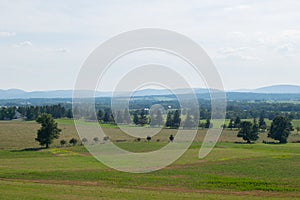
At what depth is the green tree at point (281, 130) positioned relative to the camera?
4343 inches

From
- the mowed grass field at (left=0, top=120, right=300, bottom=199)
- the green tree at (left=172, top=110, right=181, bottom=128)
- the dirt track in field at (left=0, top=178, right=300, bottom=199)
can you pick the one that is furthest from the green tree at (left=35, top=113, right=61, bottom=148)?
the green tree at (left=172, top=110, right=181, bottom=128)

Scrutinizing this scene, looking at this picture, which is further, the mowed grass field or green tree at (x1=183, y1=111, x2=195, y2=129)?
green tree at (x1=183, y1=111, x2=195, y2=129)

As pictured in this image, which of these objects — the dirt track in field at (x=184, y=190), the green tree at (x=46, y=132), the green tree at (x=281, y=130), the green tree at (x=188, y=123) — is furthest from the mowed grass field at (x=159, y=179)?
the green tree at (x=188, y=123)

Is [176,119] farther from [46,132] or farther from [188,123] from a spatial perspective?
[46,132]

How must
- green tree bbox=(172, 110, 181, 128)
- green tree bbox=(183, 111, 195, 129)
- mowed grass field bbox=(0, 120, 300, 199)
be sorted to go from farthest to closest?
green tree bbox=(172, 110, 181, 128) < green tree bbox=(183, 111, 195, 129) < mowed grass field bbox=(0, 120, 300, 199)

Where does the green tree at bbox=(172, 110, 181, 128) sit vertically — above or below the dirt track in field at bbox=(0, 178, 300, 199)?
above

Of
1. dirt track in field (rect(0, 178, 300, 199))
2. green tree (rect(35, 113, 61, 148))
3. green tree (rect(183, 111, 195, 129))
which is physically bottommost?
dirt track in field (rect(0, 178, 300, 199))

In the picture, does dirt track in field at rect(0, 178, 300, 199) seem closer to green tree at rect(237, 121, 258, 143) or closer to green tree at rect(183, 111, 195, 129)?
green tree at rect(237, 121, 258, 143)

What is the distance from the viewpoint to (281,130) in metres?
111

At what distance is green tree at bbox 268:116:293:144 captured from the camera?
110312 mm

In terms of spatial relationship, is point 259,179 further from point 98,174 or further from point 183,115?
point 183,115

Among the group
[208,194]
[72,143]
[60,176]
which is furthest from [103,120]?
[208,194]

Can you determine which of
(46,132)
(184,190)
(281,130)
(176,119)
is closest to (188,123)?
(176,119)

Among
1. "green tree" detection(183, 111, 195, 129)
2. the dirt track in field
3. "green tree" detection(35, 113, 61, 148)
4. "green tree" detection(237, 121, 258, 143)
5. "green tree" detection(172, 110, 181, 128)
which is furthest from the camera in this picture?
"green tree" detection(172, 110, 181, 128)
